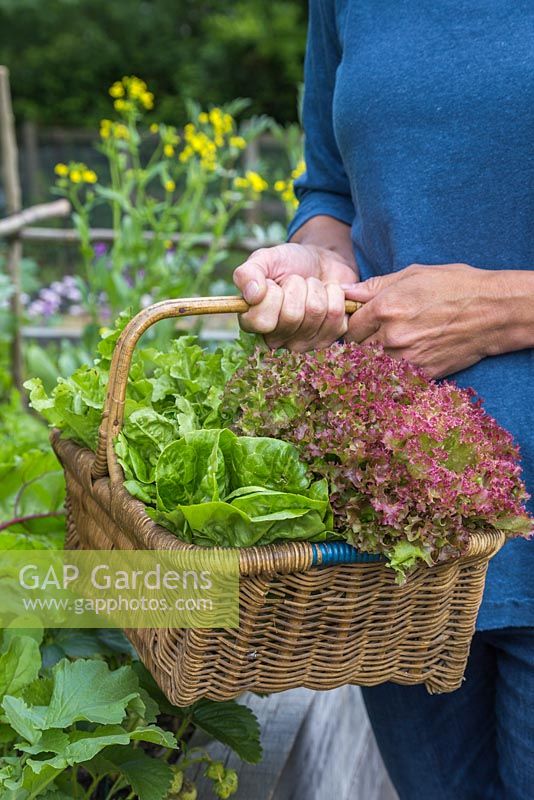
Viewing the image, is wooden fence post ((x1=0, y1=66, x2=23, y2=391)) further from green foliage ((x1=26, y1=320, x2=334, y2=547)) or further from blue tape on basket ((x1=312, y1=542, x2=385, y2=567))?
blue tape on basket ((x1=312, y1=542, x2=385, y2=567))

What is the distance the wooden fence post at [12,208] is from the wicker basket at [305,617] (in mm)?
2879

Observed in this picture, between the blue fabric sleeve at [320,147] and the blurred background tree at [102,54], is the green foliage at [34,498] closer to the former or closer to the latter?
the blue fabric sleeve at [320,147]

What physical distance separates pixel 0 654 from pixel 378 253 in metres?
0.72

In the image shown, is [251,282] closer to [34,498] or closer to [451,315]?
[451,315]

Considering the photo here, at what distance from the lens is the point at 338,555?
33.7 inches

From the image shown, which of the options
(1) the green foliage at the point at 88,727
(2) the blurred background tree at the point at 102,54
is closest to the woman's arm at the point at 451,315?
(1) the green foliage at the point at 88,727

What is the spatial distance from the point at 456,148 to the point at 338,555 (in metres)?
0.51

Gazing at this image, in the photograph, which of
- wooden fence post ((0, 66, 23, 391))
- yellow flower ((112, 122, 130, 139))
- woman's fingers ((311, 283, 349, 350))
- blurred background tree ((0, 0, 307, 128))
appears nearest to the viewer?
woman's fingers ((311, 283, 349, 350))

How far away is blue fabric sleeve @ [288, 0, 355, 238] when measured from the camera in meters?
1.37

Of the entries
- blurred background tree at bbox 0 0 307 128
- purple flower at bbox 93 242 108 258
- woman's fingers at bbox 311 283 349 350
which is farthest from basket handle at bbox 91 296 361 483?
blurred background tree at bbox 0 0 307 128

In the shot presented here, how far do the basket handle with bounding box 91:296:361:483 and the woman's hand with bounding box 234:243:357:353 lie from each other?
0.03 meters

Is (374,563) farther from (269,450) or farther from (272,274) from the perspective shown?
(272,274)

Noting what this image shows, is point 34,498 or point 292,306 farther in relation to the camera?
point 34,498

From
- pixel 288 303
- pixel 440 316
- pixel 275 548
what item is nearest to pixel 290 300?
pixel 288 303
